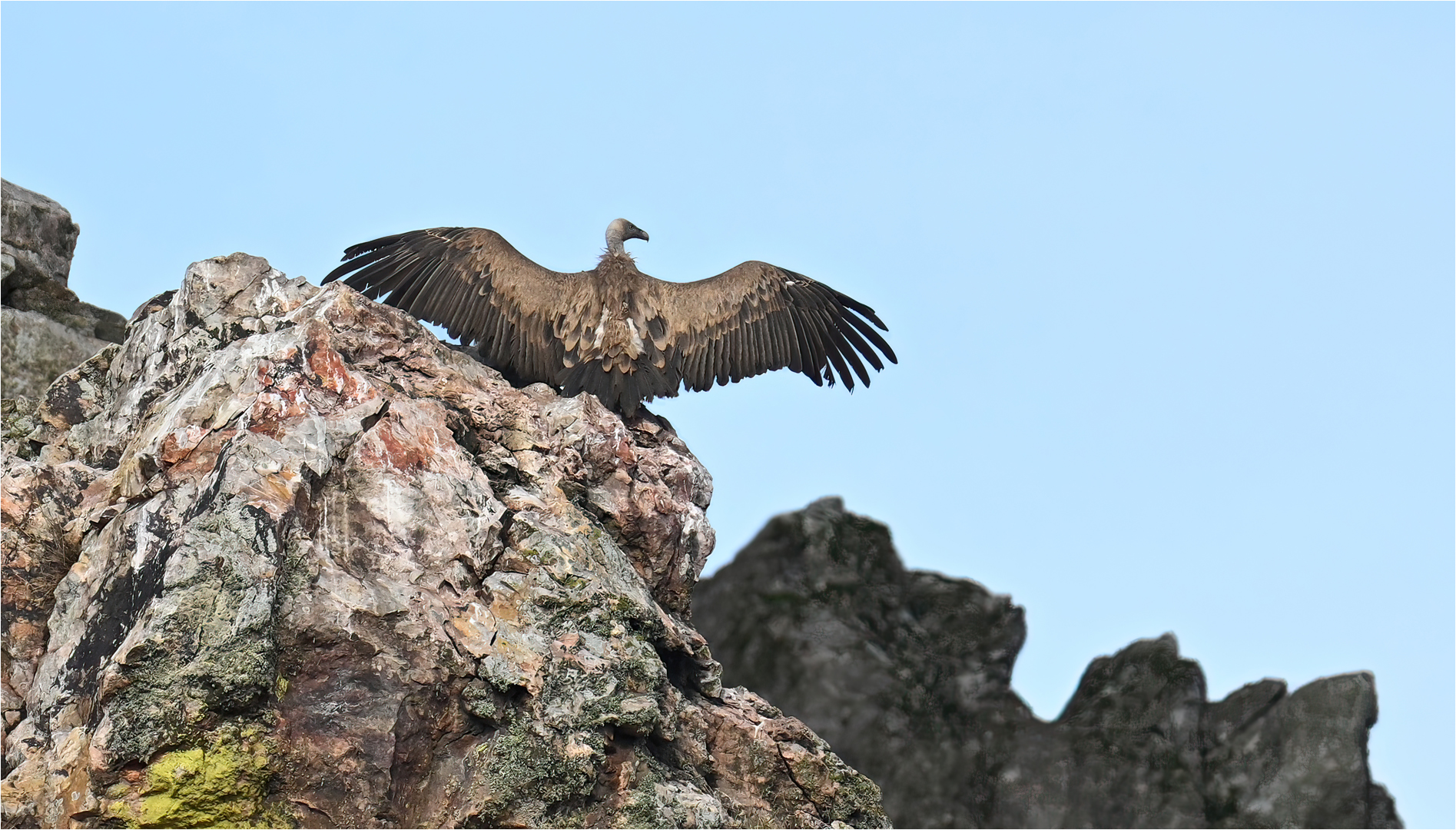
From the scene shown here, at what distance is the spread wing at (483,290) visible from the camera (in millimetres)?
11227

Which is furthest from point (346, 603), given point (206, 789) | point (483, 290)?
point (483, 290)

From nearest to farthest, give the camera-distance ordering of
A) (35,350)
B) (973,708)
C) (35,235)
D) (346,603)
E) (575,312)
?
1. (346,603)
2. (575,312)
3. (35,350)
4. (35,235)
5. (973,708)

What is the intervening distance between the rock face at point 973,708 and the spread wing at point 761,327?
10.9 meters

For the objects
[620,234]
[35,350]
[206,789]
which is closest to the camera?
[206,789]

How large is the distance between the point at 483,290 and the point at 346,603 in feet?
12.0

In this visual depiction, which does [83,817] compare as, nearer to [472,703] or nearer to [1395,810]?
[472,703]

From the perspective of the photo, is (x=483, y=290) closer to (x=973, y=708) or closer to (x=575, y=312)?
(x=575, y=312)

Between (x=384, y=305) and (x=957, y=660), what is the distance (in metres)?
15.5

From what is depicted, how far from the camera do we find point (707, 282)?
11.8 m

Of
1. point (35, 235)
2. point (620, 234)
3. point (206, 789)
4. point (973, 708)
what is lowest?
point (206, 789)

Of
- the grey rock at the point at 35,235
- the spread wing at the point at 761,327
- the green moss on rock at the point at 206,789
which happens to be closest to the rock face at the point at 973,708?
the spread wing at the point at 761,327

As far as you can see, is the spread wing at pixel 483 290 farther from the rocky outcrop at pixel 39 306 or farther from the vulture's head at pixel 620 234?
the rocky outcrop at pixel 39 306

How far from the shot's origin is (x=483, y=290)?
11.3 metres

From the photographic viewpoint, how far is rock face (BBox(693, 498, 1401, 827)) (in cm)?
2038
